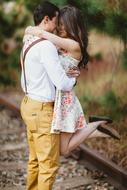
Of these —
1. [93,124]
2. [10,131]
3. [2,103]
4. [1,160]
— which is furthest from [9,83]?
[93,124]

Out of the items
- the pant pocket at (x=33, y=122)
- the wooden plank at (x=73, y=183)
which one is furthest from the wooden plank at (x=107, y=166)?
the pant pocket at (x=33, y=122)

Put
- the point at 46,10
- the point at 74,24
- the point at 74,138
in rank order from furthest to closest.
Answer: the point at 74,138, the point at 74,24, the point at 46,10

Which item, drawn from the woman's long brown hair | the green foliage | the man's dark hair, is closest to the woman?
the woman's long brown hair

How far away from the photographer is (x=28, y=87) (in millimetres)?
4652

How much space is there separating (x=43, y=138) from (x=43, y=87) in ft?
1.41

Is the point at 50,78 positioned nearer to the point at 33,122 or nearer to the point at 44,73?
the point at 44,73

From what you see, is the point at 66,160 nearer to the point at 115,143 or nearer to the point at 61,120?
the point at 115,143

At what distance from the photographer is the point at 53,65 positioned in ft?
14.4

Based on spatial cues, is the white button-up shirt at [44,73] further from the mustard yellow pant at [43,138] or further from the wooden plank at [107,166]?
the wooden plank at [107,166]

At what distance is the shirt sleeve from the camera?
14.4ft

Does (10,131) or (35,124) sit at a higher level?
(35,124)

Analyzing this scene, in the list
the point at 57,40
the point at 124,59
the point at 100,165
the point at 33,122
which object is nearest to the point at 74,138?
the point at 33,122

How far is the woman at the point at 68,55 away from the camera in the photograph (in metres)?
4.57

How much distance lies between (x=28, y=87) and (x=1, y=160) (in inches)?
87.4
